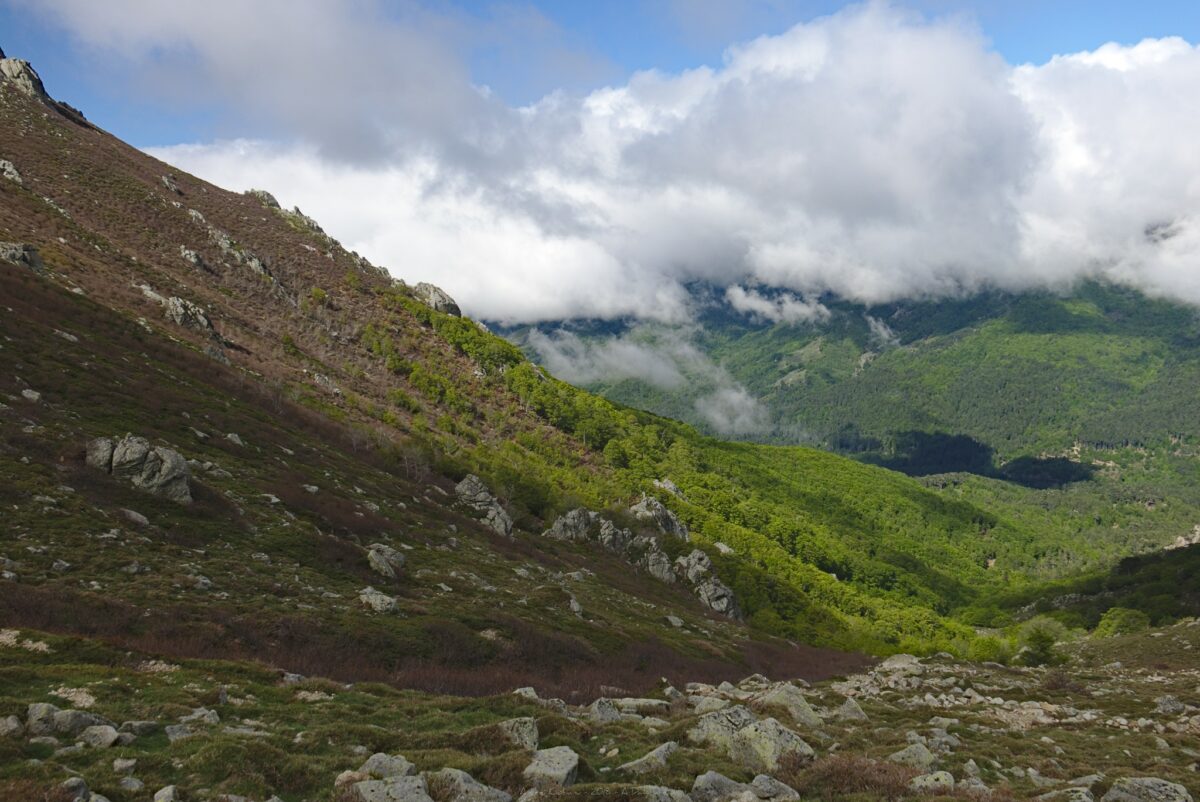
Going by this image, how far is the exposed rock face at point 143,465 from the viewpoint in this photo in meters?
36.8

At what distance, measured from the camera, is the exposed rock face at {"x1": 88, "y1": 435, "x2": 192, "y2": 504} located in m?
36.8

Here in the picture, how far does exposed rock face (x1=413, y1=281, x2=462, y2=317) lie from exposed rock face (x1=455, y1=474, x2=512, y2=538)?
90.7 metres

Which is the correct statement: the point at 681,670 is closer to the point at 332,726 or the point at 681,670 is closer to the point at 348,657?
the point at 348,657

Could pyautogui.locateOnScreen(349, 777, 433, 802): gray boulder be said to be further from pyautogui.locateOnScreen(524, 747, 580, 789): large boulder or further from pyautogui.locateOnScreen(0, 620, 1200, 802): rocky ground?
pyautogui.locateOnScreen(524, 747, 580, 789): large boulder

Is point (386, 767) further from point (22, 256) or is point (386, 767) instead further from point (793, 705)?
point (22, 256)

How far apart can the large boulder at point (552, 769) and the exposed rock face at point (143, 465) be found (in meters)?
32.2

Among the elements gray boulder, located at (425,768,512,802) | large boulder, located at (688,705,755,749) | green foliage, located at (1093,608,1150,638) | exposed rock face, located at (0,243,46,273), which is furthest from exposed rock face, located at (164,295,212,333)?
green foliage, located at (1093,608,1150,638)

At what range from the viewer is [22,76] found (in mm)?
151500

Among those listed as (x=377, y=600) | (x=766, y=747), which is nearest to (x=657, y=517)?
(x=377, y=600)

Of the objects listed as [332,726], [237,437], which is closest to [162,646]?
[332,726]

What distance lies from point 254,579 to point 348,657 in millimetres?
7709

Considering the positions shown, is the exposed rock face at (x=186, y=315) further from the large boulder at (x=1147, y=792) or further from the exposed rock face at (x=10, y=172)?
the large boulder at (x=1147, y=792)

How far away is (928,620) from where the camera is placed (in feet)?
552

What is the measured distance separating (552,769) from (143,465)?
113 feet
